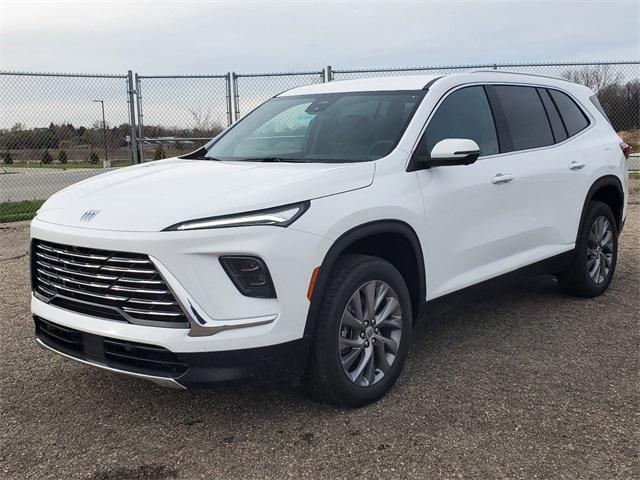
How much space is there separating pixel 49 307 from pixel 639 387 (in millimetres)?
3274

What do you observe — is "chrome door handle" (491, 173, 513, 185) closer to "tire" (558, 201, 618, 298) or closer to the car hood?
the car hood

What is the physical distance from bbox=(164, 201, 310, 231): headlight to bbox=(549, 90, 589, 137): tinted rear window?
3.08m

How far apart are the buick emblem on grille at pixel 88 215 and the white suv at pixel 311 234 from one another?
1cm

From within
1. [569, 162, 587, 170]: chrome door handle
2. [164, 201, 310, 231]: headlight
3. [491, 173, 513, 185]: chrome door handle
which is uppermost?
[569, 162, 587, 170]: chrome door handle

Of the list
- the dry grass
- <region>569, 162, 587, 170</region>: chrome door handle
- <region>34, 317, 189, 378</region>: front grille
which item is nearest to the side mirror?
<region>569, 162, 587, 170</region>: chrome door handle

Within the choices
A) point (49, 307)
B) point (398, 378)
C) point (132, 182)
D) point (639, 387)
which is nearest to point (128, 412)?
point (49, 307)

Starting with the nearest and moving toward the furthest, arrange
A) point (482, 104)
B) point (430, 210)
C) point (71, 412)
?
1. point (71, 412)
2. point (430, 210)
3. point (482, 104)

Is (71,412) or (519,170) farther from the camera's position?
(519,170)

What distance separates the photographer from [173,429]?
3252 mm

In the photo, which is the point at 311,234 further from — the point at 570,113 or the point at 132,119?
the point at 132,119

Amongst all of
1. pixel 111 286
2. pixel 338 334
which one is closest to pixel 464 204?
pixel 338 334

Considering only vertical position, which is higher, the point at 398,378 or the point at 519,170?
the point at 519,170

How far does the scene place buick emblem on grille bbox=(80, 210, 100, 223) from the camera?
3125 millimetres

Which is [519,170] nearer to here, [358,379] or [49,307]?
[358,379]
